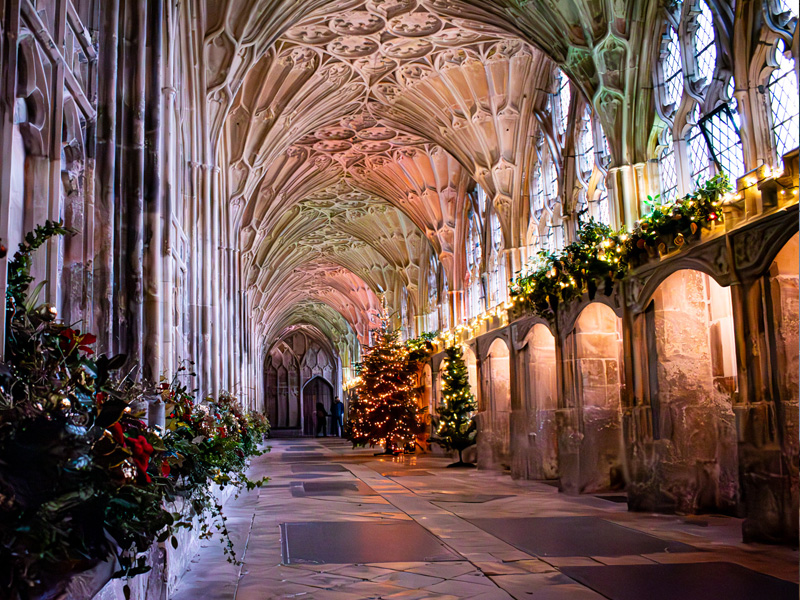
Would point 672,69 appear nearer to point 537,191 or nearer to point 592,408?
point 592,408

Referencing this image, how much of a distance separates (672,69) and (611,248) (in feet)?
7.99

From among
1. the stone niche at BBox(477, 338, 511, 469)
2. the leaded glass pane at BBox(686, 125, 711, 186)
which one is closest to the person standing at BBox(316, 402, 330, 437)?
the stone niche at BBox(477, 338, 511, 469)

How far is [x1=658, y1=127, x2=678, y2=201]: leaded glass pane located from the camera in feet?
31.6

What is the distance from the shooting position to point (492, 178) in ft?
51.0

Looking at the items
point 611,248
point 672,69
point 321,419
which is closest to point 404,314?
point 611,248

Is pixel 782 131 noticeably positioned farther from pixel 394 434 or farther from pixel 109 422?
pixel 394 434

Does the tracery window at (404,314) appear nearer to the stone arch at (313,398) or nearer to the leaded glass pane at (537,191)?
the leaded glass pane at (537,191)

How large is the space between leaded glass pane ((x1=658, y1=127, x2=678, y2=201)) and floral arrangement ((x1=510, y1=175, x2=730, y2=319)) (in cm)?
73

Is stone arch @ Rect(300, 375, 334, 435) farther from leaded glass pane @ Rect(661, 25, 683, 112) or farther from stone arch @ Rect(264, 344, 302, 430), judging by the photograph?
leaded glass pane @ Rect(661, 25, 683, 112)

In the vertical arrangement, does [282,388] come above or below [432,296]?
below

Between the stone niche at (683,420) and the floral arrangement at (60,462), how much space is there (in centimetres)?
659

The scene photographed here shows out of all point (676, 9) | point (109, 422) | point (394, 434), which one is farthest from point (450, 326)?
point (109, 422)

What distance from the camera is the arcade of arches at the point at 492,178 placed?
484 cm

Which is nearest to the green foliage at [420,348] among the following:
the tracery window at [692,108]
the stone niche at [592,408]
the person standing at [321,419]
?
the stone niche at [592,408]
